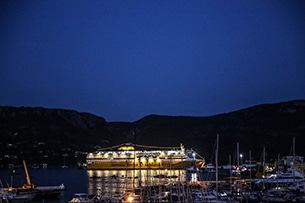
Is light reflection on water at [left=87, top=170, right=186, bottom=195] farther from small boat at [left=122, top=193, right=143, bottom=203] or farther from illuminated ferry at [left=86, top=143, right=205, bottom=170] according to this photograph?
illuminated ferry at [left=86, top=143, right=205, bottom=170]

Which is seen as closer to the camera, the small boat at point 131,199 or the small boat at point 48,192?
the small boat at point 131,199

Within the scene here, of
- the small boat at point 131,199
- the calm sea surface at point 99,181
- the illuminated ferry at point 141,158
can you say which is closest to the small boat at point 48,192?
the calm sea surface at point 99,181

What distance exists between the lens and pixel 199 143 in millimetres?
153625

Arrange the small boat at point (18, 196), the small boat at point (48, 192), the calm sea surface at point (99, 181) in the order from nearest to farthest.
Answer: the small boat at point (18, 196), the small boat at point (48, 192), the calm sea surface at point (99, 181)

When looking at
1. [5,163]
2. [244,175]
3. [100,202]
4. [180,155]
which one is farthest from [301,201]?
[5,163]

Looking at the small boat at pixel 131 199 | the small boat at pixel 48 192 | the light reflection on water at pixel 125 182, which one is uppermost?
the small boat at pixel 131 199

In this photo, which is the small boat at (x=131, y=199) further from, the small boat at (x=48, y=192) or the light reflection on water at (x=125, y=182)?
the small boat at (x=48, y=192)

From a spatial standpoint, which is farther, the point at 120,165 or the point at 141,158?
the point at 120,165

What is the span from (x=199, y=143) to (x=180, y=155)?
36773mm

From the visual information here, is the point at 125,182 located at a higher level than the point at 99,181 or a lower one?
higher

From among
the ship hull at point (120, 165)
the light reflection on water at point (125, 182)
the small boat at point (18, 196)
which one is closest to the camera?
the small boat at point (18, 196)

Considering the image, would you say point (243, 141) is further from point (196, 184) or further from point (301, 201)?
point (301, 201)

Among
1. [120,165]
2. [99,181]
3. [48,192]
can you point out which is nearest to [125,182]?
[99,181]

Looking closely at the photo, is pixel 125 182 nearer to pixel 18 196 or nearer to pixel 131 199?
pixel 18 196
